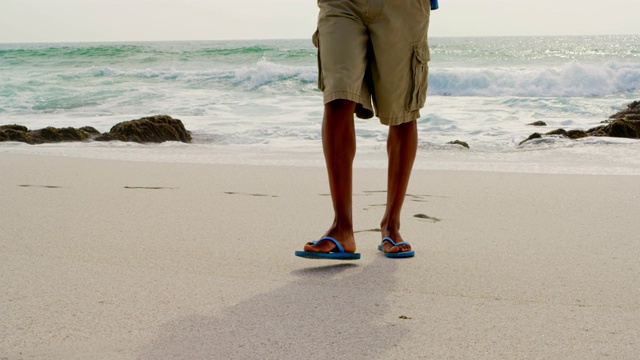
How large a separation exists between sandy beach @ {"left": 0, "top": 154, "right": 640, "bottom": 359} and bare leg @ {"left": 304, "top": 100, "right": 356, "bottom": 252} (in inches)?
4.9

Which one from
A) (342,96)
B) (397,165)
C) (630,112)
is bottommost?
(630,112)

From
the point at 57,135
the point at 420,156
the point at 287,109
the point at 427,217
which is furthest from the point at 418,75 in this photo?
the point at 287,109

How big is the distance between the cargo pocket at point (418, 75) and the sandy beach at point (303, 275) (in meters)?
0.58

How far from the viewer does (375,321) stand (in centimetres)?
201

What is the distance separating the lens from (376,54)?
2707mm

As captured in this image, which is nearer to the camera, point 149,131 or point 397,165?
point 397,165

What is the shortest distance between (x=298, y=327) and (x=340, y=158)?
0.90 metres

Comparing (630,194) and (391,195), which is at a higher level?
(391,195)

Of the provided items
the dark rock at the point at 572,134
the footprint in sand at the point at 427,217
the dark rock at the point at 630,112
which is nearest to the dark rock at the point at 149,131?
the dark rock at the point at 572,134

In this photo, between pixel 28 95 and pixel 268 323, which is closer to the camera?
pixel 268 323

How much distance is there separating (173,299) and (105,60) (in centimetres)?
2702

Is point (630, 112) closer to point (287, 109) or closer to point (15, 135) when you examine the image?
point (287, 109)

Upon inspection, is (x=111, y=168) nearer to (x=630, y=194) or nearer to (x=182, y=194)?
(x=182, y=194)

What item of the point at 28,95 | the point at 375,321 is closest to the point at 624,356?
the point at 375,321
